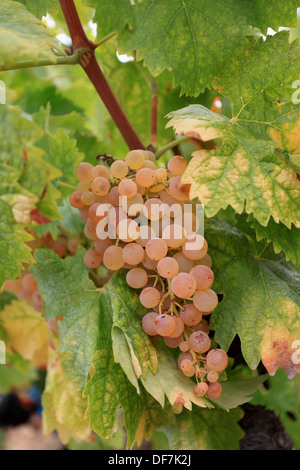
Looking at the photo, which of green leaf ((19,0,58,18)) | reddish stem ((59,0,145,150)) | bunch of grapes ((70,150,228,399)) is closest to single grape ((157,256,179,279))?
bunch of grapes ((70,150,228,399))

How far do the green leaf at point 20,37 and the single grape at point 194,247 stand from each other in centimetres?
22

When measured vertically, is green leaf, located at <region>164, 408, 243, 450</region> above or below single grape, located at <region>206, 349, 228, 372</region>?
below

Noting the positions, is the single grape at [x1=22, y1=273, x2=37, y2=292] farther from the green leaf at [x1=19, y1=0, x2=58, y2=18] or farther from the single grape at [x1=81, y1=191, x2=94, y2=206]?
the green leaf at [x1=19, y1=0, x2=58, y2=18]

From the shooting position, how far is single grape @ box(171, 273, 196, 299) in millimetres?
466

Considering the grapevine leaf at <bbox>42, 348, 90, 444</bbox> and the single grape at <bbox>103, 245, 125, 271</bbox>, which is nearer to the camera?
the single grape at <bbox>103, 245, 125, 271</bbox>

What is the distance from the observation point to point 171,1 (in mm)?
534

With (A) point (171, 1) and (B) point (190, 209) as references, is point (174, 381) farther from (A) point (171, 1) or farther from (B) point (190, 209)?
(A) point (171, 1)

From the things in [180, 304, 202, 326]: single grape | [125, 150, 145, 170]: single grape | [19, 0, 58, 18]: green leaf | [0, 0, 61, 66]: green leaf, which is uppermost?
[19, 0, 58, 18]: green leaf

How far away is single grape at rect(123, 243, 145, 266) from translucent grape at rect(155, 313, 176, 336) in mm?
68

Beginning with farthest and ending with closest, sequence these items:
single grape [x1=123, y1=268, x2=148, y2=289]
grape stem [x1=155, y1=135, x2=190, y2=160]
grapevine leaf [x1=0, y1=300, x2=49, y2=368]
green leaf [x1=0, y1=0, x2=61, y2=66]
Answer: grapevine leaf [x1=0, y1=300, x2=49, y2=368] < grape stem [x1=155, y1=135, x2=190, y2=160] < single grape [x1=123, y1=268, x2=148, y2=289] < green leaf [x1=0, y1=0, x2=61, y2=66]

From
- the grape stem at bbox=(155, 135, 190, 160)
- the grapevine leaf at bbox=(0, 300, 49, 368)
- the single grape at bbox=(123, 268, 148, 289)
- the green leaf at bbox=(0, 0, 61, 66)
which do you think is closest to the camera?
the green leaf at bbox=(0, 0, 61, 66)

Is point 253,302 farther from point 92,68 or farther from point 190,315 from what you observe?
point 92,68

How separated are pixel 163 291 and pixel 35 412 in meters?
1.35

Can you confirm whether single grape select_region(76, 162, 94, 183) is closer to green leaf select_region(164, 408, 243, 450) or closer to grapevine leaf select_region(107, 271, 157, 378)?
grapevine leaf select_region(107, 271, 157, 378)
